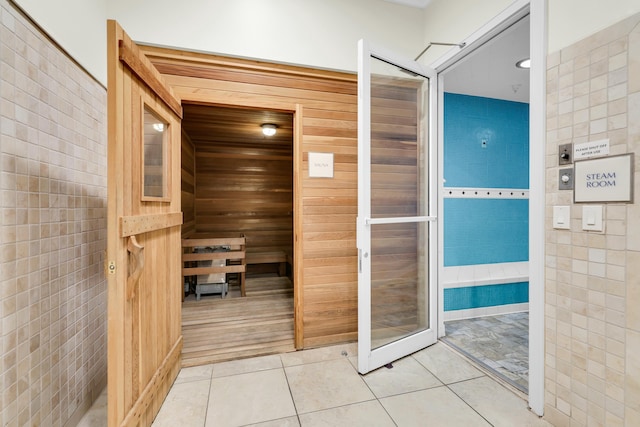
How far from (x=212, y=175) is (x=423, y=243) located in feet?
13.1

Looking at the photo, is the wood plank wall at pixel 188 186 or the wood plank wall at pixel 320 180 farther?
the wood plank wall at pixel 188 186

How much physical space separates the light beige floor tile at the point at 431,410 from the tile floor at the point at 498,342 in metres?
0.47

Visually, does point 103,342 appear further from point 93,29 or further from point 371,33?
point 371,33

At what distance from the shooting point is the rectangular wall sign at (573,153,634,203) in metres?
1.22

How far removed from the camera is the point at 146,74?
1462 mm

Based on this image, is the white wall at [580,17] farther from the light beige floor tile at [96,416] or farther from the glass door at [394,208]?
the light beige floor tile at [96,416]

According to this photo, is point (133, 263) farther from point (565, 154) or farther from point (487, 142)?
point (487, 142)

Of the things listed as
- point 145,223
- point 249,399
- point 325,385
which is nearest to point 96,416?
point 249,399

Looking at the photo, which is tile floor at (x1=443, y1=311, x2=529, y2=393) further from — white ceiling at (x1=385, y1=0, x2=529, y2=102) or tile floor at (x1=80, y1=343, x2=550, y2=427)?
white ceiling at (x1=385, y1=0, x2=529, y2=102)

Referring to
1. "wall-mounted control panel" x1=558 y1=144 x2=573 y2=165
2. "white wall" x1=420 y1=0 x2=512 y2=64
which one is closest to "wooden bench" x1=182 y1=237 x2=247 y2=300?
"white wall" x1=420 y1=0 x2=512 y2=64

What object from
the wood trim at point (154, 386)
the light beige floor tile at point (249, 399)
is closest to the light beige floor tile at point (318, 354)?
the light beige floor tile at point (249, 399)

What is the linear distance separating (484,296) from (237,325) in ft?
8.72

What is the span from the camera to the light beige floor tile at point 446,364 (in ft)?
6.50

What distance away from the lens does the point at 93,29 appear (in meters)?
1.74
